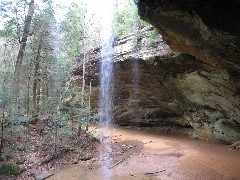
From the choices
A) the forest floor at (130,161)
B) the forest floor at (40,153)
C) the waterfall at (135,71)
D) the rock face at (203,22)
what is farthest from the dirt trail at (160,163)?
the waterfall at (135,71)

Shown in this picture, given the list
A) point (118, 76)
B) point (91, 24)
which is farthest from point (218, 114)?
point (91, 24)

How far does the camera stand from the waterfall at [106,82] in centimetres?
1408

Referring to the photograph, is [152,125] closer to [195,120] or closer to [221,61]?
[195,120]

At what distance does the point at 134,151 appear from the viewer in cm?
1373

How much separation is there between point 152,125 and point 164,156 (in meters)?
8.83

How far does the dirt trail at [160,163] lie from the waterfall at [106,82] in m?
0.09

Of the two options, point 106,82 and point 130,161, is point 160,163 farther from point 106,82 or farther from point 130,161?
point 106,82

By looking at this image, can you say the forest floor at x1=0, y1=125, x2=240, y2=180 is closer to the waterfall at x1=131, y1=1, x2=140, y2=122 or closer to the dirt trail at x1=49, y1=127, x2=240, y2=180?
the dirt trail at x1=49, y1=127, x2=240, y2=180

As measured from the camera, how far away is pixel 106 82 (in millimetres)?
20844

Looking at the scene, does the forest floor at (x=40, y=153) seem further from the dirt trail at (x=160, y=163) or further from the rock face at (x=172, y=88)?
the rock face at (x=172, y=88)

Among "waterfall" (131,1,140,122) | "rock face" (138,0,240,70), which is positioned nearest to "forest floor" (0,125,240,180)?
"rock face" (138,0,240,70)

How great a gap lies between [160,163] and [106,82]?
34.9 ft

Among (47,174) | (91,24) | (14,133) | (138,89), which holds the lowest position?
(47,174)

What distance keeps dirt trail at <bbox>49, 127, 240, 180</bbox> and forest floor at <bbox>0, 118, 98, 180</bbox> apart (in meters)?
0.81
